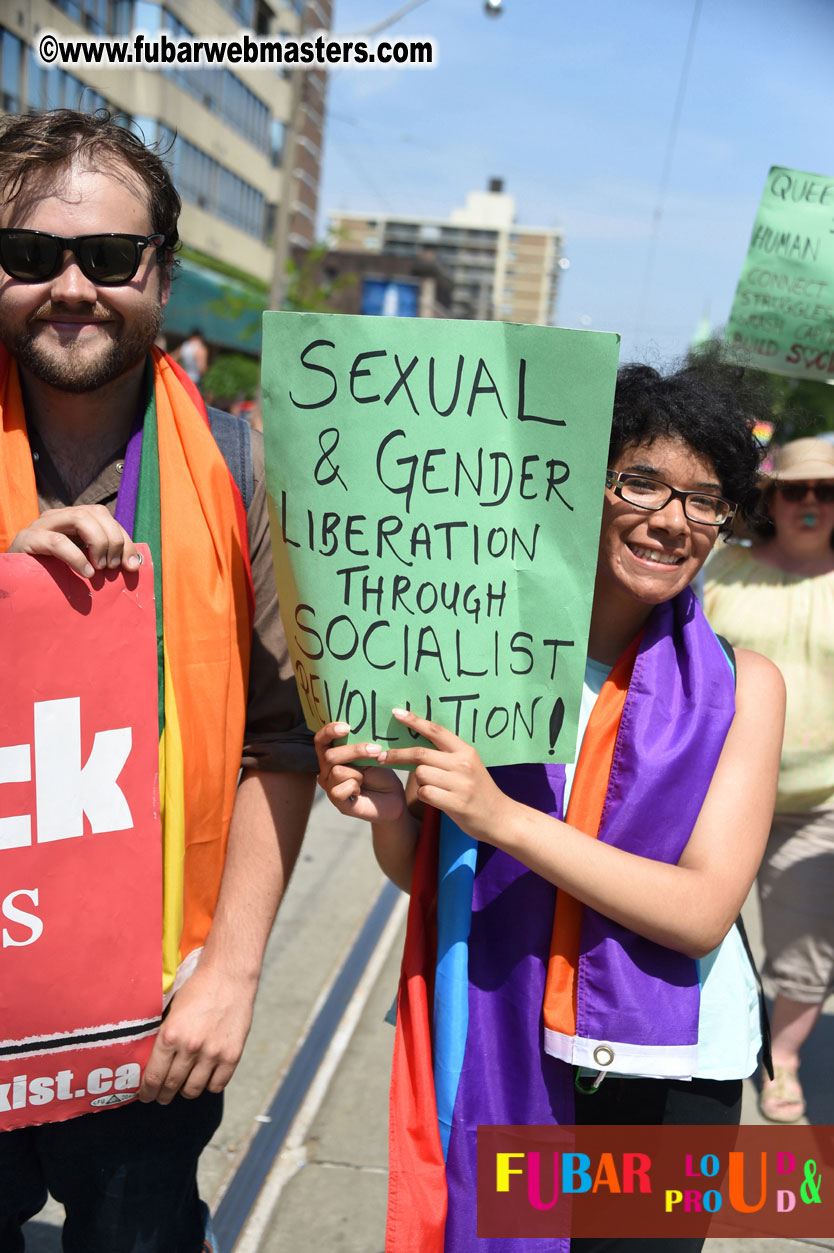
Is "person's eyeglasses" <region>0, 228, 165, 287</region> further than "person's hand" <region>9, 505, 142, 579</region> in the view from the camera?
Yes

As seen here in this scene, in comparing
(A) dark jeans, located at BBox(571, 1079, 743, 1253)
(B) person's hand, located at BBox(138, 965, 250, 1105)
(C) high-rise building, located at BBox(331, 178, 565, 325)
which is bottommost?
(A) dark jeans, located at BBox(571, 1079, 743, 1253)

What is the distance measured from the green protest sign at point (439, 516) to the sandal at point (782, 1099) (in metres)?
2.36

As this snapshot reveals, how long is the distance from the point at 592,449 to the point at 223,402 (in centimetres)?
1826

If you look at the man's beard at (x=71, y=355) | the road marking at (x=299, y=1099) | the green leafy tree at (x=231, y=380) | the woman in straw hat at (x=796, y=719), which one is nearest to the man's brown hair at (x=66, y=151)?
the man's beard at (x=71, y=355)

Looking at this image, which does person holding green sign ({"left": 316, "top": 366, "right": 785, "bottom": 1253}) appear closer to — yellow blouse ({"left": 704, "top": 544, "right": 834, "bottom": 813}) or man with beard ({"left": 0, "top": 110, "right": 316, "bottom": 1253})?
man with beard ({"left": 0, "top": 110, "right": 316, "bottom": 1253})

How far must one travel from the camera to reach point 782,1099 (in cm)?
340

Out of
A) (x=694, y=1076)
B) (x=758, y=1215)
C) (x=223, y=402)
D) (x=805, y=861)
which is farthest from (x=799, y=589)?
(x=223, y=402)

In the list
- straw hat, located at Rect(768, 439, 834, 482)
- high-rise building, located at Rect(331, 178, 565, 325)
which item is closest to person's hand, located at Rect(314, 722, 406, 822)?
straw hat, located at Rect(768, 439, 834, 482)

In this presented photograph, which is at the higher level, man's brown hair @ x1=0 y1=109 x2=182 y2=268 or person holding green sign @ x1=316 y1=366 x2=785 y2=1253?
man's brown hair @ x1=0 y1=109 x2=182 y2=268

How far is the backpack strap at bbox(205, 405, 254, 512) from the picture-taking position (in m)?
1.80

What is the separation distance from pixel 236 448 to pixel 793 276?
264cm

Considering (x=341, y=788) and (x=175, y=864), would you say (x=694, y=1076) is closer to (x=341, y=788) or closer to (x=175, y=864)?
(x=341, y=788)

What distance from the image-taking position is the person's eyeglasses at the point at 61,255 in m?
1.61

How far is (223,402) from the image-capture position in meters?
19.1
